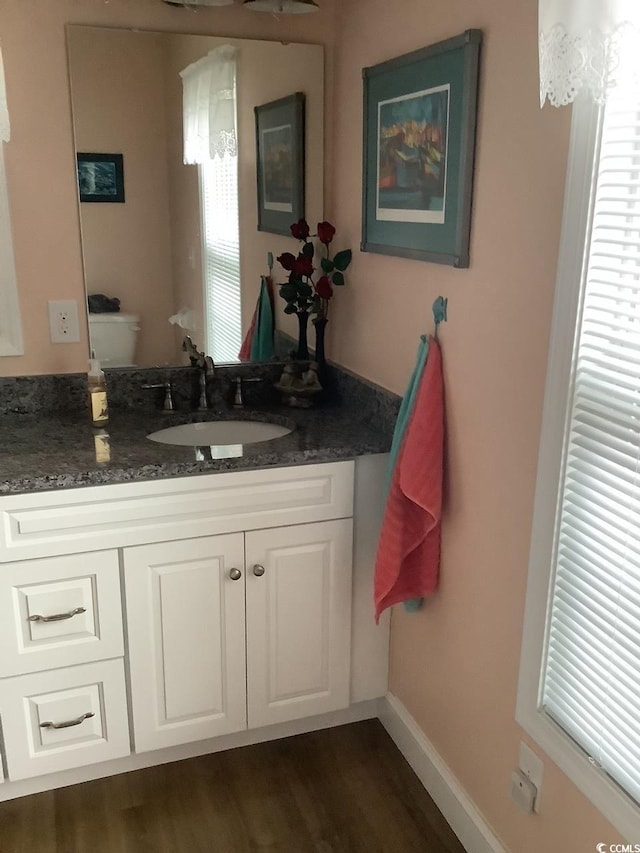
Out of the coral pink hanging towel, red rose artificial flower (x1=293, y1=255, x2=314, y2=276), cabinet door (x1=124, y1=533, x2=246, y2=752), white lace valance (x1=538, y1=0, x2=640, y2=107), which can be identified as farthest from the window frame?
red rose artificial flower (x1=293, y1=255, x2=314, y2=276)

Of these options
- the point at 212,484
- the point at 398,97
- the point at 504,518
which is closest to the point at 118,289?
the point at 212,484

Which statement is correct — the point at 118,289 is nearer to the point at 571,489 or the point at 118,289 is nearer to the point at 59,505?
the point at 59,505

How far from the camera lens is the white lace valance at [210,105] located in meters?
2.13

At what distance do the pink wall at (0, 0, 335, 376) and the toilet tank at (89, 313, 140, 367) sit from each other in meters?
0.04

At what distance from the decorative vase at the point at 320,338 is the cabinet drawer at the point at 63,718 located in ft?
3.47

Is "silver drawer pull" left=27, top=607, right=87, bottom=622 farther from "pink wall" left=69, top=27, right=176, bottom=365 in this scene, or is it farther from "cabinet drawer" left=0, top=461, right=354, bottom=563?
"pink wall" left=69, top=27, right=176, bottom=365

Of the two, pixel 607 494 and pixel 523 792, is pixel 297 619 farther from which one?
pixel 607 494

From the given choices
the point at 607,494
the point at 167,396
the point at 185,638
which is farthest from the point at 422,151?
the point at 185,638

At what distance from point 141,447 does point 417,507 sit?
2.32 ft

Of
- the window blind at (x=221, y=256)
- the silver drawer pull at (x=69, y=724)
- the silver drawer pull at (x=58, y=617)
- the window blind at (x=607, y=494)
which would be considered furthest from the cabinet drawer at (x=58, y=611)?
the window blind at (x=607, y=494)

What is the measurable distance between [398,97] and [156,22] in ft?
2.45

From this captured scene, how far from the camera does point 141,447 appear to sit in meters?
1.92

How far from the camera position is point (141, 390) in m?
2.27

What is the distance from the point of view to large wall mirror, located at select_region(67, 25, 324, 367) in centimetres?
204
